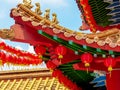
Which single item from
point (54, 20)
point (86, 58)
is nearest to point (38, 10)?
point (54, 20)

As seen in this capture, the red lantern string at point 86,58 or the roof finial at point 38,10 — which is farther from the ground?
the roof finial at point 38,10

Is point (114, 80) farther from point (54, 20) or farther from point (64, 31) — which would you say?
point (54, 20)

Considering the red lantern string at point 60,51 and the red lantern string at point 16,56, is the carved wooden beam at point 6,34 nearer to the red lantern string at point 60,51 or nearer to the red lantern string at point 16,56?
the red lantern string at point 60,51

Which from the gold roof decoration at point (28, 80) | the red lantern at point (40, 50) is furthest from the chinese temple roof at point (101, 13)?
the gold roof decoration at point (28, 80)

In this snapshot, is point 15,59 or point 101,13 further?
point 15,59

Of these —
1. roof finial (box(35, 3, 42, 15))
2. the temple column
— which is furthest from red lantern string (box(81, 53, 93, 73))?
roof finial (box(35, 3, 42, 15))

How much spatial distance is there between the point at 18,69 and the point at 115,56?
941 centimetres

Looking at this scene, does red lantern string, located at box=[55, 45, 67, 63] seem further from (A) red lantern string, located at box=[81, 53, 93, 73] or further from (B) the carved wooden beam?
(B) the carved wooden beam

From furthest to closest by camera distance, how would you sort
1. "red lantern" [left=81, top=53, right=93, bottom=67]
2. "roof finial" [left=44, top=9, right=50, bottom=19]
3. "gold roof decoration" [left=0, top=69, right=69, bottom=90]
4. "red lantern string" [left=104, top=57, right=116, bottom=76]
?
"gold roof decoration" [left=0, top=69, right=69, bottom=90] → "roof finial" [left=44, top=9, right=50, bottom=19] → "red lantern" [left=81, top=53, right=93, bottom=67] → "red lantern string" [left=104, top=57, right=116, bottom=76]

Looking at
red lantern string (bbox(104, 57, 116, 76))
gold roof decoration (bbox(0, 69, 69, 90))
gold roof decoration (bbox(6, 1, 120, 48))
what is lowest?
gold roof decoration (bbox(0, 69, 69, 90))

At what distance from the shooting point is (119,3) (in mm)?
10789

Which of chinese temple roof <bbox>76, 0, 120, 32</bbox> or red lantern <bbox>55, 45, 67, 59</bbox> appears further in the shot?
chinese temple roof <bbox>76, 0, 120, 32</bbox>

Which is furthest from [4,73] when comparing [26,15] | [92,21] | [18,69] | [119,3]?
[26,15]

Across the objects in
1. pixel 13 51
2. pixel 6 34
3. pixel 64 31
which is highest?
pixel 6 34
